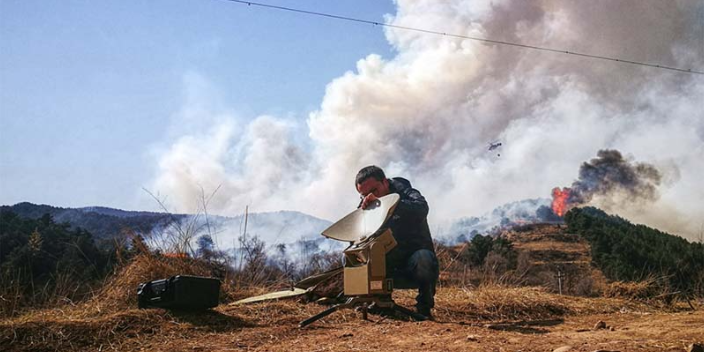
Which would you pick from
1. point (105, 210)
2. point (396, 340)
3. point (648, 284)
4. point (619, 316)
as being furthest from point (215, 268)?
point (105, 210)

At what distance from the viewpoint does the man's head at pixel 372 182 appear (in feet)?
15.2

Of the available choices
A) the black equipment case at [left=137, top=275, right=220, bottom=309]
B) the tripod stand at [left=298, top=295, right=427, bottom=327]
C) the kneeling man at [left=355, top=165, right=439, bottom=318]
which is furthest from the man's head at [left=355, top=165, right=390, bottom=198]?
the black equipment case at [left=137, top=275, right=220, bottom=309]

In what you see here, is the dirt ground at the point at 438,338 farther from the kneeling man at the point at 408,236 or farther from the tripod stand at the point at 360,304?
the kneeling man at the point at 408,236

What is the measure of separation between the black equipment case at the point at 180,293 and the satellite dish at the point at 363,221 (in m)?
1.18

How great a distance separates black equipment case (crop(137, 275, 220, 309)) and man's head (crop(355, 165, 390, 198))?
1.66 metres

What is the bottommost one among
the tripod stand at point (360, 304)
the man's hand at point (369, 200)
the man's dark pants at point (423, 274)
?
the tripod stand at point (360, 304)

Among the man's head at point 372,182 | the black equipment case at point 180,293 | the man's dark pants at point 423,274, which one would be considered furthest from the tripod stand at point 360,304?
the man's head at point 372,182

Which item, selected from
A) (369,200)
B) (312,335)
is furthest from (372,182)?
(312,335)

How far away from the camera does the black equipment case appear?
4.12 meters

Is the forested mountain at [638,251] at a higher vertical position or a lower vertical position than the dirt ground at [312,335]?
higher

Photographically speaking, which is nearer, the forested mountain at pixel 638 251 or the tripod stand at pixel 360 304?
the tripod stand at pixel 360 304

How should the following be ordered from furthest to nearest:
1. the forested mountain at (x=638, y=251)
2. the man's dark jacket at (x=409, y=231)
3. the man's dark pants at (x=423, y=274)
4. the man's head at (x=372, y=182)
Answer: the forested mountain at (x=638, y=251) < the man's head at (x=372, y=182) < the man's dark jacket at (x=409, y=231) < the man's dark pants at (x=423, y=274)

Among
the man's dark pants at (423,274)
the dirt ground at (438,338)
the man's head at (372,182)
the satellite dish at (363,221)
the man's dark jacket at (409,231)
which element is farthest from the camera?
the man's head at (372,182)

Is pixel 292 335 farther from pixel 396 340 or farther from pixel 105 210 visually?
pixel 105 210
